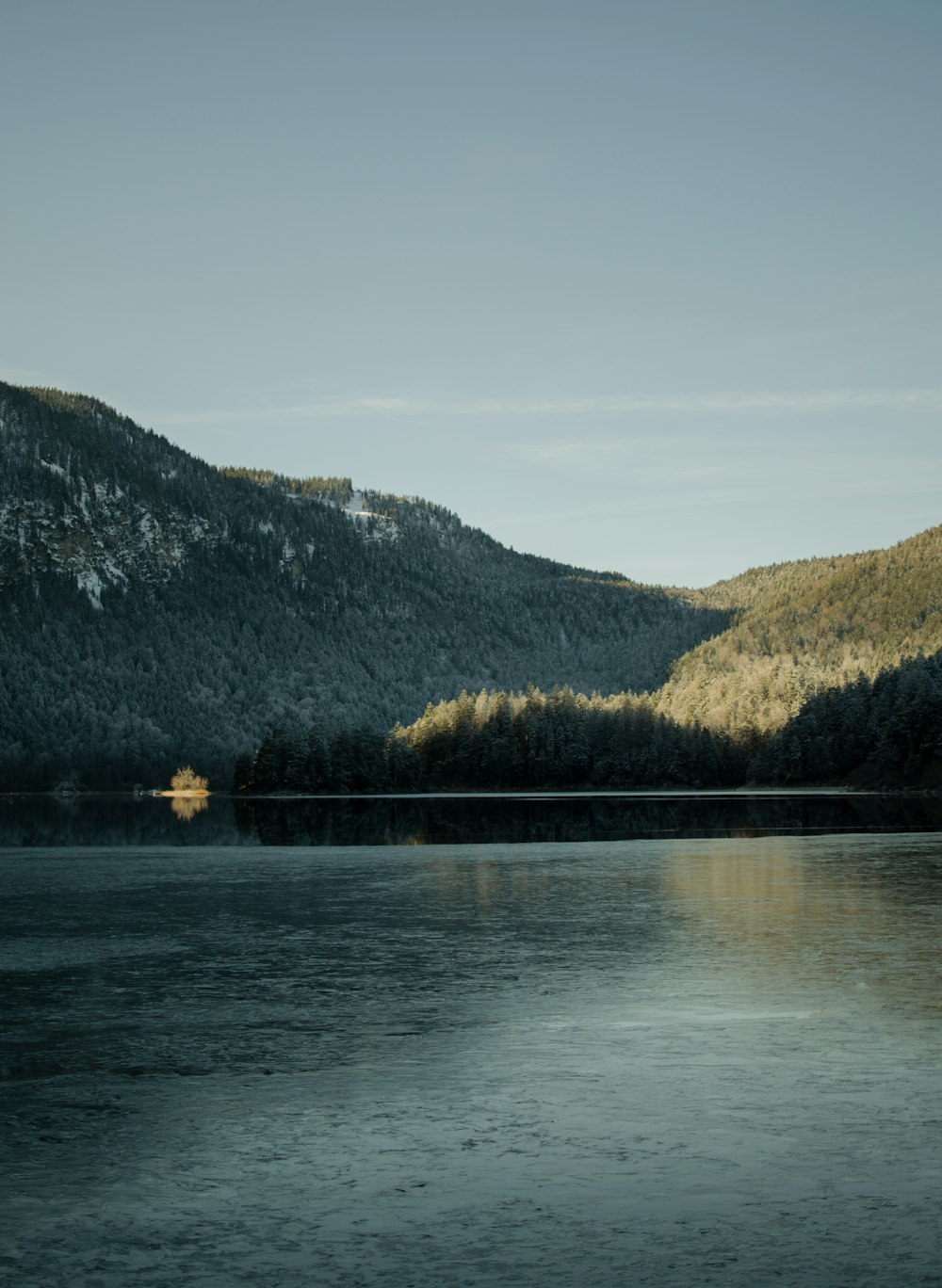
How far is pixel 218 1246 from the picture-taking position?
9.48 meters

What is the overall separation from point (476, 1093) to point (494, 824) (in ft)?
221

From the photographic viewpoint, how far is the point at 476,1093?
13.7 meters

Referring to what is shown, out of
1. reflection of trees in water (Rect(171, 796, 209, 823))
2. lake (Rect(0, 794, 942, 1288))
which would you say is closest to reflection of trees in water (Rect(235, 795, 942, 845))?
reflection of trees in water (Rect(171, 796, 209, 823))

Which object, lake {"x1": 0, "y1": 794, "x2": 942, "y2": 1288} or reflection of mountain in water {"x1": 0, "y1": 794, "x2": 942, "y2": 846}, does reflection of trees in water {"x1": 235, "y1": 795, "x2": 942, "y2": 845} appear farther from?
lake {"x1": 0, "y1": 794, "x2": 942, "y2": 1288}

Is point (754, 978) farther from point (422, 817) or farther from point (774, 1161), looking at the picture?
point (422, 817)

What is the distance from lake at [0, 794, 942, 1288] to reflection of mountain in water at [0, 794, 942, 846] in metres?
34.0

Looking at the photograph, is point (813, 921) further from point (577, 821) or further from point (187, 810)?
point (187, 810)

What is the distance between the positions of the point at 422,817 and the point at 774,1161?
82753mm

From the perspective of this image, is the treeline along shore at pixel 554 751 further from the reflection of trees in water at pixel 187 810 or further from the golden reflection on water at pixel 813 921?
the golden reflection on water at pixel 813 921

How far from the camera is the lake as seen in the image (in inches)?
372

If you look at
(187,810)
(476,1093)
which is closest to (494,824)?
(187,810)

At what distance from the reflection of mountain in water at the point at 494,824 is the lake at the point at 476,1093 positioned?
1341 inches

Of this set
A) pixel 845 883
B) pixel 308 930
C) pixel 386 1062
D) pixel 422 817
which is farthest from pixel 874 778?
pixel 386 1062

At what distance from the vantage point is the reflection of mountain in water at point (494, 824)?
65.8 meters
